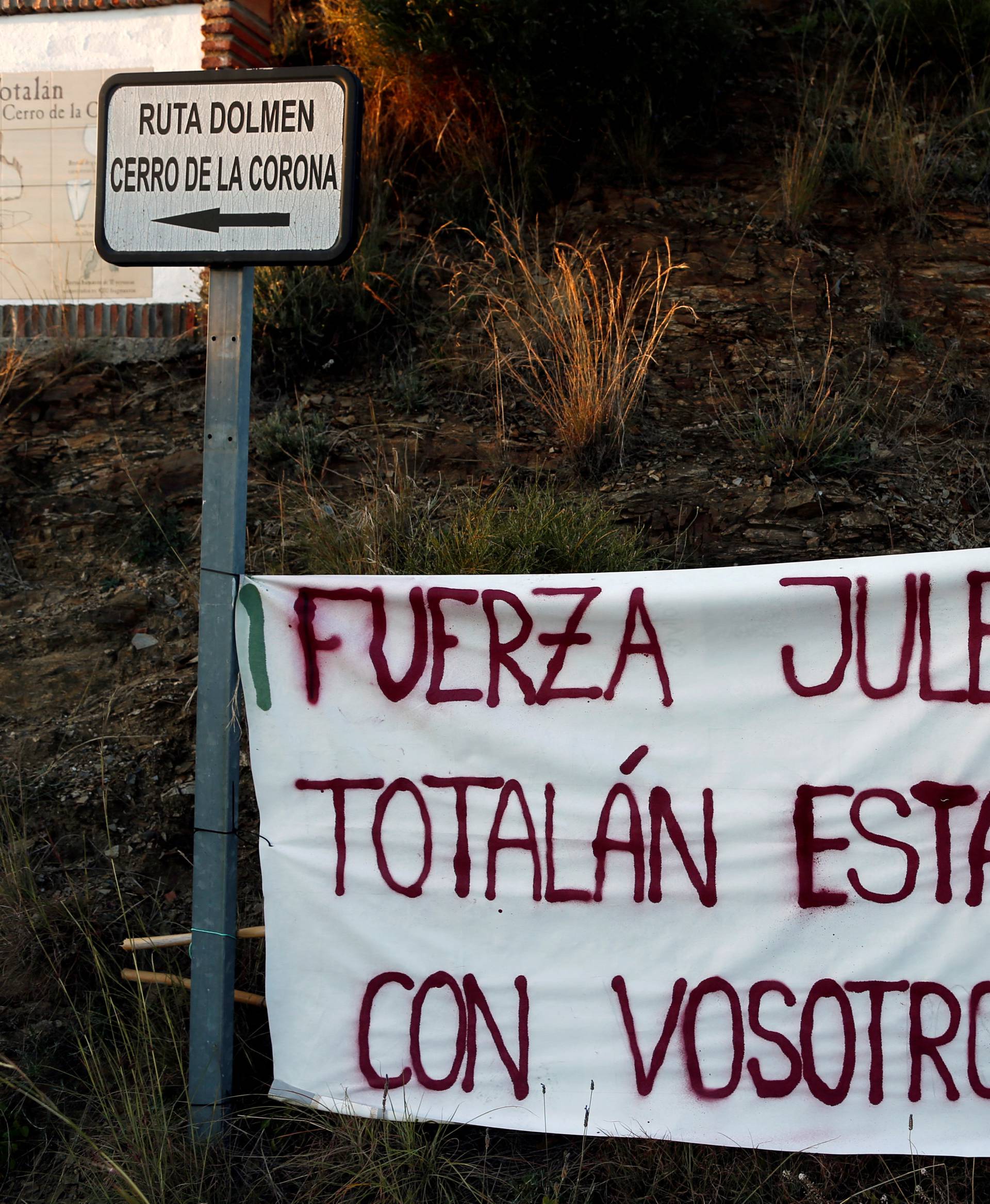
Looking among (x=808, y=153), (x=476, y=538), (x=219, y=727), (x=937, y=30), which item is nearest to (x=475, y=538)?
(x=476, y=538)

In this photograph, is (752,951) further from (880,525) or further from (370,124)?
(370,124)

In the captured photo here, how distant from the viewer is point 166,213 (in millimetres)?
2463

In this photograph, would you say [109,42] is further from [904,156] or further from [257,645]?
[257,645]

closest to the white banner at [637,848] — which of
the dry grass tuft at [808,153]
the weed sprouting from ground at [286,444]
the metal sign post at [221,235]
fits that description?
the metal sign post at [221,235]

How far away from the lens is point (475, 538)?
3.42m

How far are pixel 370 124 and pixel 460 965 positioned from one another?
15.7 feet

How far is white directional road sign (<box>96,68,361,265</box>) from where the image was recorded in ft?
7.88

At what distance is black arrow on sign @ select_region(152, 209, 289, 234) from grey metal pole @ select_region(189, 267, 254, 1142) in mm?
104

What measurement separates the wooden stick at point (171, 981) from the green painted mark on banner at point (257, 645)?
2.50ft

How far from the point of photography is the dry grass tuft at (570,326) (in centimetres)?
434

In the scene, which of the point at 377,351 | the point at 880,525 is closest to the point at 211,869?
the point at 880,525

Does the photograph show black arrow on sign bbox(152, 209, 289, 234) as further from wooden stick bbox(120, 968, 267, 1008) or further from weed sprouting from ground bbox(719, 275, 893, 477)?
weed sprouting from ground bbox(719, 275, 893, 477)

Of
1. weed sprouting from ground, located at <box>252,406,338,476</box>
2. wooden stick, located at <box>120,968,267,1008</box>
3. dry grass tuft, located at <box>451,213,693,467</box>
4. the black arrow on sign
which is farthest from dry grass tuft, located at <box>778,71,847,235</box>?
wooden stick, located at <box>120,968,267,1008</box>

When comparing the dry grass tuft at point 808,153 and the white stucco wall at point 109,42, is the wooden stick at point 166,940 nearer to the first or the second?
the white stucco wall at point 109,42
